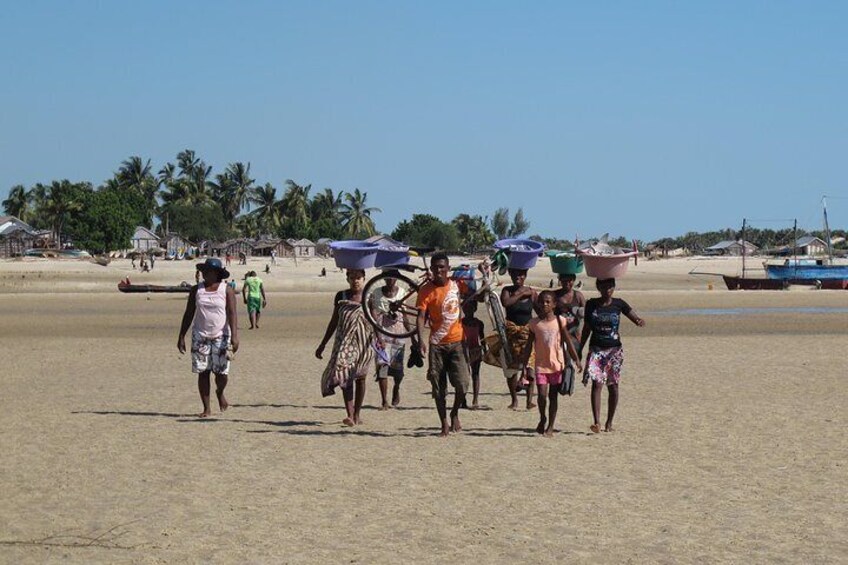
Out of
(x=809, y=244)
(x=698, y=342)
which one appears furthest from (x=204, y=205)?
(x=698, y=342)

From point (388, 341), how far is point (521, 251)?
1.65 metres

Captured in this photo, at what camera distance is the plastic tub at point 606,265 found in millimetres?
10960

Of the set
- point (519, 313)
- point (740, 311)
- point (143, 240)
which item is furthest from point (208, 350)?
point (143, 240)

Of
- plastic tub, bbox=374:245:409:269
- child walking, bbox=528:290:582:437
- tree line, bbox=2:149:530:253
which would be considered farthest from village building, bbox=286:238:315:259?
child walking, bbox=528:290:582:437

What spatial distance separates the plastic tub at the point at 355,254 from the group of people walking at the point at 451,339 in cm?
10

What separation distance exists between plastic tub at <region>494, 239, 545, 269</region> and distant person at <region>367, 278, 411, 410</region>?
1126mm

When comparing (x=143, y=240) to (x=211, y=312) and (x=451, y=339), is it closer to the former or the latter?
(x=211, y=312)

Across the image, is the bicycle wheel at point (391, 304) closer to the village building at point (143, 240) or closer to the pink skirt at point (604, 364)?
the pink skirt at point (604, 364)

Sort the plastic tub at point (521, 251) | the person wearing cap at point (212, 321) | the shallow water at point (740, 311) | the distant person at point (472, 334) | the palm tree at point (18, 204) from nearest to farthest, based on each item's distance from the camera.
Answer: the person wearing cap at point (212, 321)
the plastic tub at point (521, 251)
the distant person at point (472, 334)
the shallow water at point (740, 311)
the palm tree at point (18, 204)

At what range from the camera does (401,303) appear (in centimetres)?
1148

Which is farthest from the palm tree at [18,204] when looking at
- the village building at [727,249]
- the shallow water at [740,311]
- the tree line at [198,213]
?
the shallow water at [740,311]

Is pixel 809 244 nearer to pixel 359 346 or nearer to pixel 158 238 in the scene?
pixel 158 238

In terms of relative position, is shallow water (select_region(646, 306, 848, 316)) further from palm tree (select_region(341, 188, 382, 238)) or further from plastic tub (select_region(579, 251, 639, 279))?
palm tree (select_region(341, 188, 382, 238))

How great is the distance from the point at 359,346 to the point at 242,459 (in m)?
1.97
